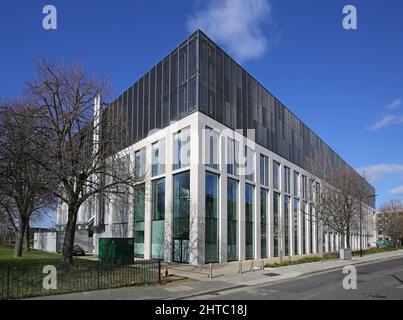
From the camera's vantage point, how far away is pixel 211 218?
3167 cm

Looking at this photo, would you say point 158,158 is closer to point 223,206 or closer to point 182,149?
point 182,149

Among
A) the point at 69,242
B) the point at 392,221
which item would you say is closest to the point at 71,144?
the point at 69,242

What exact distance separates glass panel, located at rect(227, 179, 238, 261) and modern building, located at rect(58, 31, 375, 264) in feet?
0.27

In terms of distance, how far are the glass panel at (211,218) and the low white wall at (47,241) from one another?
89.2 feet

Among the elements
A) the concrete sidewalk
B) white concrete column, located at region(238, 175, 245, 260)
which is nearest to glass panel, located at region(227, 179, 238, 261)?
white concrete column, located at region(238, 175, 245, 260)

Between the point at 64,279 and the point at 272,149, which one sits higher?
the point at 272,149

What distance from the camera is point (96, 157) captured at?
856 inches

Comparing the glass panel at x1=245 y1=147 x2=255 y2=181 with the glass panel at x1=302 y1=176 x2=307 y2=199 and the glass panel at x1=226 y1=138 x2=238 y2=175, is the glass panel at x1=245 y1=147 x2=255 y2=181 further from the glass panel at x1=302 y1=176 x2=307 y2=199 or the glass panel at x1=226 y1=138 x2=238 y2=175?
the glass panel at x1=302 y1=176 x2=307 y2=199

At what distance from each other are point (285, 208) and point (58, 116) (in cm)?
3312

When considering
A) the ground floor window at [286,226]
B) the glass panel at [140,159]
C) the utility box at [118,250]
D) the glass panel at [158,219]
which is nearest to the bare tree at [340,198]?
the ground floor window at [286,226]

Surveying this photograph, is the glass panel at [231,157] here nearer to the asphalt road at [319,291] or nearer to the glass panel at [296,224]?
the asphalt road at [319,291]

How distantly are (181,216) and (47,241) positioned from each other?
99.4 feet
